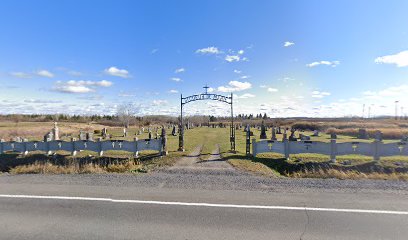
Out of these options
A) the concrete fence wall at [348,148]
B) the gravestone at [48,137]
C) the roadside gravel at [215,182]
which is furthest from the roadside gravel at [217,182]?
the gravestone at [48,137]

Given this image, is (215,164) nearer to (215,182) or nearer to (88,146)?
(215,182)

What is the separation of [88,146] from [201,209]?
12.0 m

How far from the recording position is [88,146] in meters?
15.9

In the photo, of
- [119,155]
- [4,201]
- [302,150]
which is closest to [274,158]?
[302,150]

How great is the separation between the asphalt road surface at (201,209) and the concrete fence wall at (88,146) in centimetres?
651

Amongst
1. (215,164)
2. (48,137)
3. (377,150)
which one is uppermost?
(48,137)

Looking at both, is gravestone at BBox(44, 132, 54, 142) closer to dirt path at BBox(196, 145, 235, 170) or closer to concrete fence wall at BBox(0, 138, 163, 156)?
concrete fence wall at BBox(0, 138, 163, 156)

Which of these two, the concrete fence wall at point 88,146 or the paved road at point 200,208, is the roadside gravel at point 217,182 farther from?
the concrete fence wall at point 88,146

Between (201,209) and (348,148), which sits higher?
(348,148)

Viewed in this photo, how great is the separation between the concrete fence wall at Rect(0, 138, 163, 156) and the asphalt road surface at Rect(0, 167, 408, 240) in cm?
651

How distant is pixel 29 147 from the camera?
672 inches

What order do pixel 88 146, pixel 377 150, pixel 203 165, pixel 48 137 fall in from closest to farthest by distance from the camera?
pixel 203 165 < pixel 377 150 < pixel 88 146 < pixel 48 137

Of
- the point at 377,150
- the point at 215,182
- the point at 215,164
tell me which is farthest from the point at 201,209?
the point at 377,150

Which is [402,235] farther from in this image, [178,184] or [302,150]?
[302,150]
